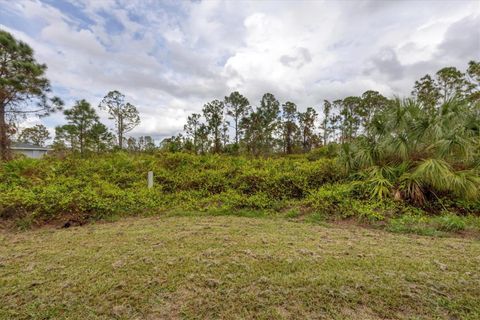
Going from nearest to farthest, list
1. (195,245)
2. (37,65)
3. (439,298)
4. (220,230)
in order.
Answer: (439,298), (195,245), (220,230), (37,65)

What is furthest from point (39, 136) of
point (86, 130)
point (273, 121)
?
point (273, 121)

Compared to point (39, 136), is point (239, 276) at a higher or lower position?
lower

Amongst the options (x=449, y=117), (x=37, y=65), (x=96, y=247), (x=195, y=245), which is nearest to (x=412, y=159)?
(x=449, y=117)

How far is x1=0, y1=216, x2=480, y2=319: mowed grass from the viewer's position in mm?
1614

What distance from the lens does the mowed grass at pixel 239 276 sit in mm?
1614

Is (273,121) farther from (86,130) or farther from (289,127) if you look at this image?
(86,130)

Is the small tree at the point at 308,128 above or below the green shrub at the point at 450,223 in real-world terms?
above

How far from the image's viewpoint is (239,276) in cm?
202

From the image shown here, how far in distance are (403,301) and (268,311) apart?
1.00 meters

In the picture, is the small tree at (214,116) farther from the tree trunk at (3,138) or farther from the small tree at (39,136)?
the small tree at (39,136)

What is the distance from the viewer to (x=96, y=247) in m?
2.75

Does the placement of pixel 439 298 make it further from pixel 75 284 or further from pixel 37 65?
pixel 37 65

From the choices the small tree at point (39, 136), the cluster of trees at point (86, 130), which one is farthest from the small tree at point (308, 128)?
the small tree at point (39, 136)

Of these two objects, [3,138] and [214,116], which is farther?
[214,116]
